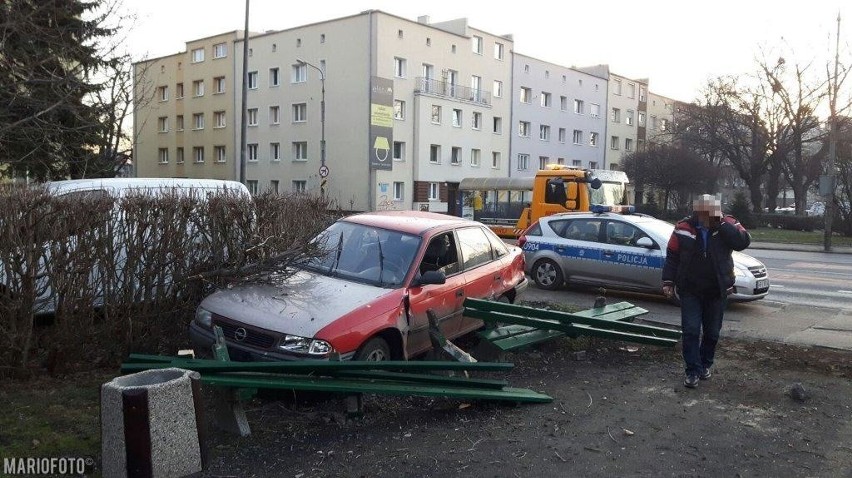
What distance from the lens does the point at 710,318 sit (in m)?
6.15

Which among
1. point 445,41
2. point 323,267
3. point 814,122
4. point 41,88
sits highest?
point 445,41

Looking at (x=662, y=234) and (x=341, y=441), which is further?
(x=662, y=234)

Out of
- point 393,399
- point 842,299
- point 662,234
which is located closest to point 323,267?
point 393,399

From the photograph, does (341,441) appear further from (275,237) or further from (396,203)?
(396,203)

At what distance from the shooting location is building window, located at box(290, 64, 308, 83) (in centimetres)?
4656

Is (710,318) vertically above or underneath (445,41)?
underneath

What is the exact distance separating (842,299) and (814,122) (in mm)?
37086

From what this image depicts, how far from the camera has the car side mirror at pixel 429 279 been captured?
6223 mm

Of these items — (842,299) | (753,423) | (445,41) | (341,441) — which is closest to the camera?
(341,441)

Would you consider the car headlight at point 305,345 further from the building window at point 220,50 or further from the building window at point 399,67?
the building window at point 220,50

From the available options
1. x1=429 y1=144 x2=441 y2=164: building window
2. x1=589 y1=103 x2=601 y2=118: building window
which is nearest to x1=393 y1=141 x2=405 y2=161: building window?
x1=429 y1=144 x2=441 y2=164: building window

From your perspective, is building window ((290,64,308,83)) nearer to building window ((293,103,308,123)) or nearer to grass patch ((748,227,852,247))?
building window ((293,103,308,123))

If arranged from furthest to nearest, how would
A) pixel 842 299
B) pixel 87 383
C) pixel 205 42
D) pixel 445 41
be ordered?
pixel 205 42, pixel 445 41, pixel 842 299, pixel 87 383

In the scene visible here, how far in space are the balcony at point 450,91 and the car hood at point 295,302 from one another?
1612 inches
